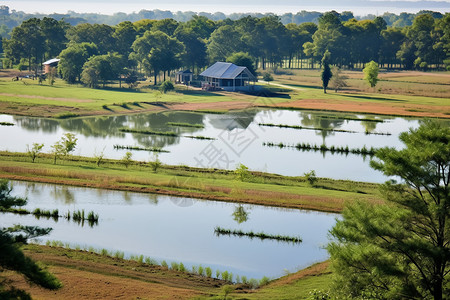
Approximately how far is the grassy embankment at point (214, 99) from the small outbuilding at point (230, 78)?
362 cm

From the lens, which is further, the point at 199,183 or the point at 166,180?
the point at 166,180

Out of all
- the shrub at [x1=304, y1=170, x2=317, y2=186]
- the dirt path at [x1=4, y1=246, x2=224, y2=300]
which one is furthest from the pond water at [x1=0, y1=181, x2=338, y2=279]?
the shrub at [x1=304, y1=170, x2=317, y2=186]

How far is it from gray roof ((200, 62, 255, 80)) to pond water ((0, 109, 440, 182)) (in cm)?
1656

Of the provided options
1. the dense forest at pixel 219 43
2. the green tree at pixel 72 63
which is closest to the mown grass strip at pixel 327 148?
the dense forest at pixel 219 43

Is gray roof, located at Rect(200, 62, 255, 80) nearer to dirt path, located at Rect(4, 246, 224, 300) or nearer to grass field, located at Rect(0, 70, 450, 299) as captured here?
grass field, located at Rect(0, 70, 450, 299)

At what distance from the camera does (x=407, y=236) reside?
58.6 ft

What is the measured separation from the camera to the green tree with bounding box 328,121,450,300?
1766 cm

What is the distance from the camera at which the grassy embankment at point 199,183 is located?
35781 millimetres

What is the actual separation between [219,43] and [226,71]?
84.1 feet

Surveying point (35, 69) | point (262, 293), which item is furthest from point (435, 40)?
point (262, 293)

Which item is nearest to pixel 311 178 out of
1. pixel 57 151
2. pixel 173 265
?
pixel 173 265

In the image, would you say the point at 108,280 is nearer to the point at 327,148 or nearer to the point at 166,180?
the point at 166,180

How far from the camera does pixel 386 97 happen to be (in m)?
87.1

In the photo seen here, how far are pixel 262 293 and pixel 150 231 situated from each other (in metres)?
9.34
